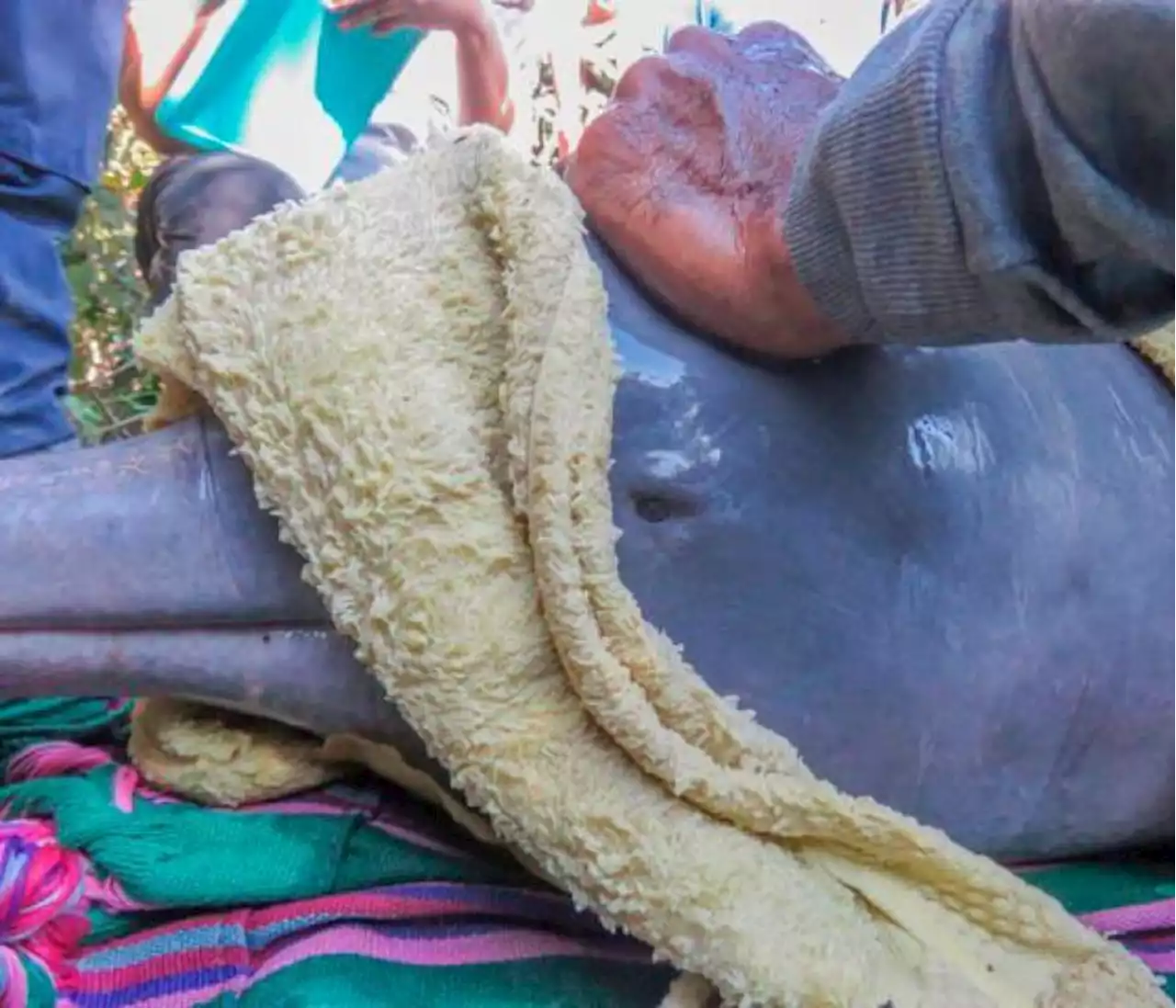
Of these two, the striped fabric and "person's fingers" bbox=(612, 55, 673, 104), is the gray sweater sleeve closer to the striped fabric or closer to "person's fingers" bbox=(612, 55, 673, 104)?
"person's fingers" bbox=(612, 55, 673, 104)

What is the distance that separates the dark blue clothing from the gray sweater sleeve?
64cm

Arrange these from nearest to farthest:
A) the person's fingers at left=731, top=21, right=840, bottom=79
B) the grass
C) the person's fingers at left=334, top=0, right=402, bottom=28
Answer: the person's fingers at left=731, top=21, right=840, bottom=79
the grass
the person's fingers at left=334, top=0, right=402, bottom=28

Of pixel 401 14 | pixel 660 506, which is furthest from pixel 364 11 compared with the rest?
pixel 660 506

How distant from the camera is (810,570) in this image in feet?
1.82

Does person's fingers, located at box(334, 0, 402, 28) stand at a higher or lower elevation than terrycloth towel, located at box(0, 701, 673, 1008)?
higher

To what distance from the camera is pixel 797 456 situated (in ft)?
1.82

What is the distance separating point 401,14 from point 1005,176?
4.56ft

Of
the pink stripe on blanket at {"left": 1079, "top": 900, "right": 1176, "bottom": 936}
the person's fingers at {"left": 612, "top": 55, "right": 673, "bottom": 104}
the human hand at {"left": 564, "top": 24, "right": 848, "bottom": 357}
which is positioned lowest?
the pink stripe on blanket at {"left": 1079, "top": 900, "right": 1176, "bottom": 936}

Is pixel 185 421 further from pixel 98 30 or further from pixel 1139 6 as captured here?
pixel 98 30

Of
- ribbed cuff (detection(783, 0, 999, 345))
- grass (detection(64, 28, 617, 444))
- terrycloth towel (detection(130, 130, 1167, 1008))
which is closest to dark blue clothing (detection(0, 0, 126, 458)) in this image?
grass (detection(64, 28, 617, 444))

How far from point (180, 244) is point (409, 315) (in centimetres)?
76

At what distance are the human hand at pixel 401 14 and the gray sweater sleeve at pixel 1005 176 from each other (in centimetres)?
129

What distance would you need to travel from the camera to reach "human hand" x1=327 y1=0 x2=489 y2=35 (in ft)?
5.41

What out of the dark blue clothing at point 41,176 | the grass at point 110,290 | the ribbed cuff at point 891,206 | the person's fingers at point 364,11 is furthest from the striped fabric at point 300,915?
the person's fingers at point 364,11
